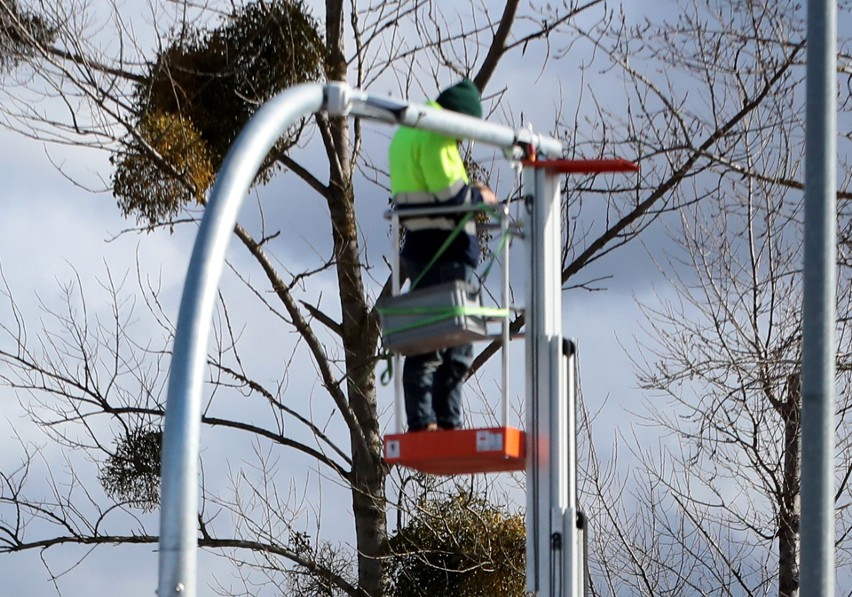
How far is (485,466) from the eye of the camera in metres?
5.82

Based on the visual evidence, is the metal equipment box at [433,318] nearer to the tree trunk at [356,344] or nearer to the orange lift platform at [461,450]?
the orange lift platform at [461,450]

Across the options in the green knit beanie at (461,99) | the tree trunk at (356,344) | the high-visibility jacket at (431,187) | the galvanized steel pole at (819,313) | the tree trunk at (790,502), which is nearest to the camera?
the galvanized steel pole at (819,313)

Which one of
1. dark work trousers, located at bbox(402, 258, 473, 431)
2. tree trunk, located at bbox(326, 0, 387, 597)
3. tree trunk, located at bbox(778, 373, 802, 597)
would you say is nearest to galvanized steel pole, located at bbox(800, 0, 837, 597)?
dark work trousers, located at bbox(402, 258, 473, 431)

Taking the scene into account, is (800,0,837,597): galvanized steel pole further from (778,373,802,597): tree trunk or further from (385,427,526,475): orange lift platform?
(778,373,802,597): tree trunk

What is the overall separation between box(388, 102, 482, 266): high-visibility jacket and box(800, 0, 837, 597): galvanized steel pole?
1.27 m

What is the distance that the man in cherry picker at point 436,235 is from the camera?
590 cm

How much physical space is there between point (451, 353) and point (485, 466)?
50 cm

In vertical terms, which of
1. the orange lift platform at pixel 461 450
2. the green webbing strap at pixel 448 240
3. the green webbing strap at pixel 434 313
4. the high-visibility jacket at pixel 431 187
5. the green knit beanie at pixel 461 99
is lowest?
the orange lift platform at pixel 461 450

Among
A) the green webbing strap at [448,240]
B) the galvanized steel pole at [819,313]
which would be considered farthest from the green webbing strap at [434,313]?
the galvanized steel pole at [819,313]

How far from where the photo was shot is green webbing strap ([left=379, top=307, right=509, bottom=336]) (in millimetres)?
5609

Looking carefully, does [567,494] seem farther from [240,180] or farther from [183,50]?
[183,50]

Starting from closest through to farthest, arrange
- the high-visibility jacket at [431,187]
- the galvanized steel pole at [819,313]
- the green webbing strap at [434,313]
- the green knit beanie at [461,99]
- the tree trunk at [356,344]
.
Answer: the galvanized steel pole at [819,313] → the green webbing strap at [434,313] → the high-visibility jacket at [431,187] → the green knit beanie at [461,99] → the tree trunk at [356,344]

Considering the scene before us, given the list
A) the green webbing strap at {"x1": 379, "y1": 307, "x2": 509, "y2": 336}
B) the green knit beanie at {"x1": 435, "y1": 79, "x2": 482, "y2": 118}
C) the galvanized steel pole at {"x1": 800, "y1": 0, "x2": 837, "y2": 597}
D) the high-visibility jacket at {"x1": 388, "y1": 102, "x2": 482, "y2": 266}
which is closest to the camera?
the galvanized steel pole at {"x1": 800, "y1": 0, "x2": 837, "y2": 597}

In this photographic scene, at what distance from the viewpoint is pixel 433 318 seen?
5664 millimetres
